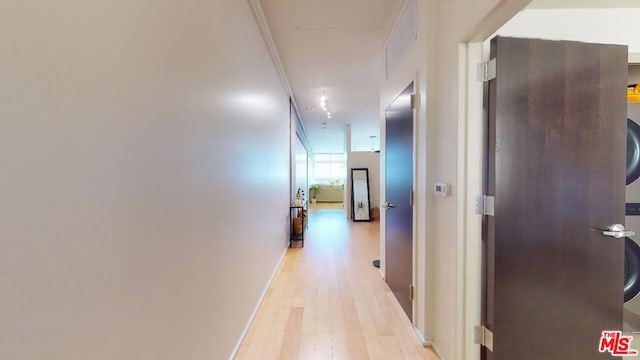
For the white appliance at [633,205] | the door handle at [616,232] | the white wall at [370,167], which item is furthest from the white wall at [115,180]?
the white wall at [370,167]

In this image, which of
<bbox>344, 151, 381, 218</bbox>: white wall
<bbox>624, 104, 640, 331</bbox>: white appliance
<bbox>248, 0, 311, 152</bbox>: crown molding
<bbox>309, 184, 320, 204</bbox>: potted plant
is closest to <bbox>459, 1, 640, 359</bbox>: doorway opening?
<bbox>624, 104, 640, 331</bbox>: white appliance

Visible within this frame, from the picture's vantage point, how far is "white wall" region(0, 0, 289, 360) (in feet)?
1.98

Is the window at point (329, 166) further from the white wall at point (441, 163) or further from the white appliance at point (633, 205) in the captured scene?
the white appliance at point (633, 205)

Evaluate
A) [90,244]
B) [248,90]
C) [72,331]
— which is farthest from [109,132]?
[248,90]

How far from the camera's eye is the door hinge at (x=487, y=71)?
1.67 m

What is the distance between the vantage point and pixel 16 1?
0.59 m

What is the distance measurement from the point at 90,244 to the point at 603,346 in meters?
2.63

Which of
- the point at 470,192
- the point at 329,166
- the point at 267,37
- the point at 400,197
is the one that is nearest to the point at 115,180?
the point at 470,192

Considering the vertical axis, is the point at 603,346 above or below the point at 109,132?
below

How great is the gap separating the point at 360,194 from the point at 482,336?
6.65 m

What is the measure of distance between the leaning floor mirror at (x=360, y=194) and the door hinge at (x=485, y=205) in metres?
6.41

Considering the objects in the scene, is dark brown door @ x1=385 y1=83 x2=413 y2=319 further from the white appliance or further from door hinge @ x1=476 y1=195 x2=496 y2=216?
the white appliance

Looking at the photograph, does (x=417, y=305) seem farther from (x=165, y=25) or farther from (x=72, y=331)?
(x=165, y=25)

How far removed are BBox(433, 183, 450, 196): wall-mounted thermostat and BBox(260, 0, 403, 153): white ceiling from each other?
5.92 ft
